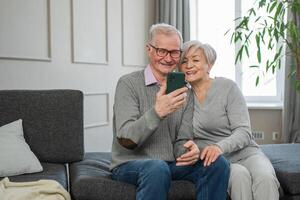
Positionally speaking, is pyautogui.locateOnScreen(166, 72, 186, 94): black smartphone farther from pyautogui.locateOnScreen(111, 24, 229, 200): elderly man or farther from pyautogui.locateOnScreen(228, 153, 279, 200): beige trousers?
pyautogui.locateOnScreen(228, 153, 279, 200): beige trousers

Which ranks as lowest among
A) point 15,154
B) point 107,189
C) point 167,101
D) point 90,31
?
point 107,189

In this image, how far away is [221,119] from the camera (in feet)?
6.20

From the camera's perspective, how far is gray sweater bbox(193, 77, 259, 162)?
187cm

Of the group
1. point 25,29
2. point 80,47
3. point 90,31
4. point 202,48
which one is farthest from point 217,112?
point 90,31

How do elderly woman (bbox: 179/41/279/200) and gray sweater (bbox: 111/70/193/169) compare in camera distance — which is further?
elderly woman (bbox: 179/41/279/200)

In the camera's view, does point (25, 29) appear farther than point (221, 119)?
Yes

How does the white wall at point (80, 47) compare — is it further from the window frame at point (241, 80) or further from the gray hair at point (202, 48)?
the gray hair at point (202, 48)

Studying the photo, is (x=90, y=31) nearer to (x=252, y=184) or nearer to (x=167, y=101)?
(x=167, y=101)

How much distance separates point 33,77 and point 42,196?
1.55 metres

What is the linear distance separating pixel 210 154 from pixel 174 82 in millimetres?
338

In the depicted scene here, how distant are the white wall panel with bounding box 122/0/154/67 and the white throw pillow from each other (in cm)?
206

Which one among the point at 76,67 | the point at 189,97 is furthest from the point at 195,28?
the point at 189,97

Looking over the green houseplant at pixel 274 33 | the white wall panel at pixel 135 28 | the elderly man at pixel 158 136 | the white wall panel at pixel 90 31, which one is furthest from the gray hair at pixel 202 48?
the white wall panel at pixel 135 28

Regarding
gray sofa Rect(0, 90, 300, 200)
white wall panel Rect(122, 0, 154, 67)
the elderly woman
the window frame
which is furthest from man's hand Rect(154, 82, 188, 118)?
the window frame
